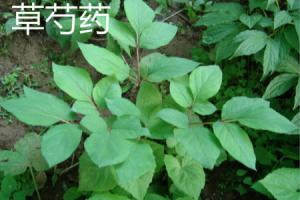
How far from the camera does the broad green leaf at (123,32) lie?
1525 mm

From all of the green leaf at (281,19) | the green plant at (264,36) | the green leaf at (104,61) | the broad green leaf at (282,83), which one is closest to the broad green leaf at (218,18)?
the green plant at (264,36)

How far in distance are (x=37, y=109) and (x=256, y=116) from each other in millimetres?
680

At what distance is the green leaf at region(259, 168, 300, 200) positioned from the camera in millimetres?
1627

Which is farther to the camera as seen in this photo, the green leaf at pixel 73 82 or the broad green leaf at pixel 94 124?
the green leaf at pixel 73 82

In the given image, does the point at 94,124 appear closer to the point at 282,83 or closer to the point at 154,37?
the point at 154,37

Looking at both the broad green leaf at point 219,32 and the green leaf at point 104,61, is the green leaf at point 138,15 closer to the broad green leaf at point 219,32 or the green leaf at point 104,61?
the green leaf at point 104,61

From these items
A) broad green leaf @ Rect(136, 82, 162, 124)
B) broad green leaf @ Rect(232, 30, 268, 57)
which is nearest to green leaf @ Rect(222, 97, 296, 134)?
broad green leaf @ Rect(136, 82, 162, 124)

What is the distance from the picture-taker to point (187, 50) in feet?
7.88

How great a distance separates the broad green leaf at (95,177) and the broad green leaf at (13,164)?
344 mm

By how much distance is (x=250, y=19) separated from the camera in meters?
1.96

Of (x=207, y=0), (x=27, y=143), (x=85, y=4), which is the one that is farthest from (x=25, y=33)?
(x=207, y=0)

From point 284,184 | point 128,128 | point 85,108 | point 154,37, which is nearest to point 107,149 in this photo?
point 128,128

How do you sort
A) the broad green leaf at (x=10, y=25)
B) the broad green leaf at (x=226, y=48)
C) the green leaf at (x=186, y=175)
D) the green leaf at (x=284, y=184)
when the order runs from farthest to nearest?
1. the broad green leaf at (x=10, y=25)
2. the broad green leaf at (x=226, y=48)
3. the green leaf at (x=284, y=184)
4. the green leaf at (x=186, y=175)

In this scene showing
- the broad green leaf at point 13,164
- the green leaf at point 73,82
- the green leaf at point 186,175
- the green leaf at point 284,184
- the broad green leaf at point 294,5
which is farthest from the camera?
the broad green leaf at point 294,5
